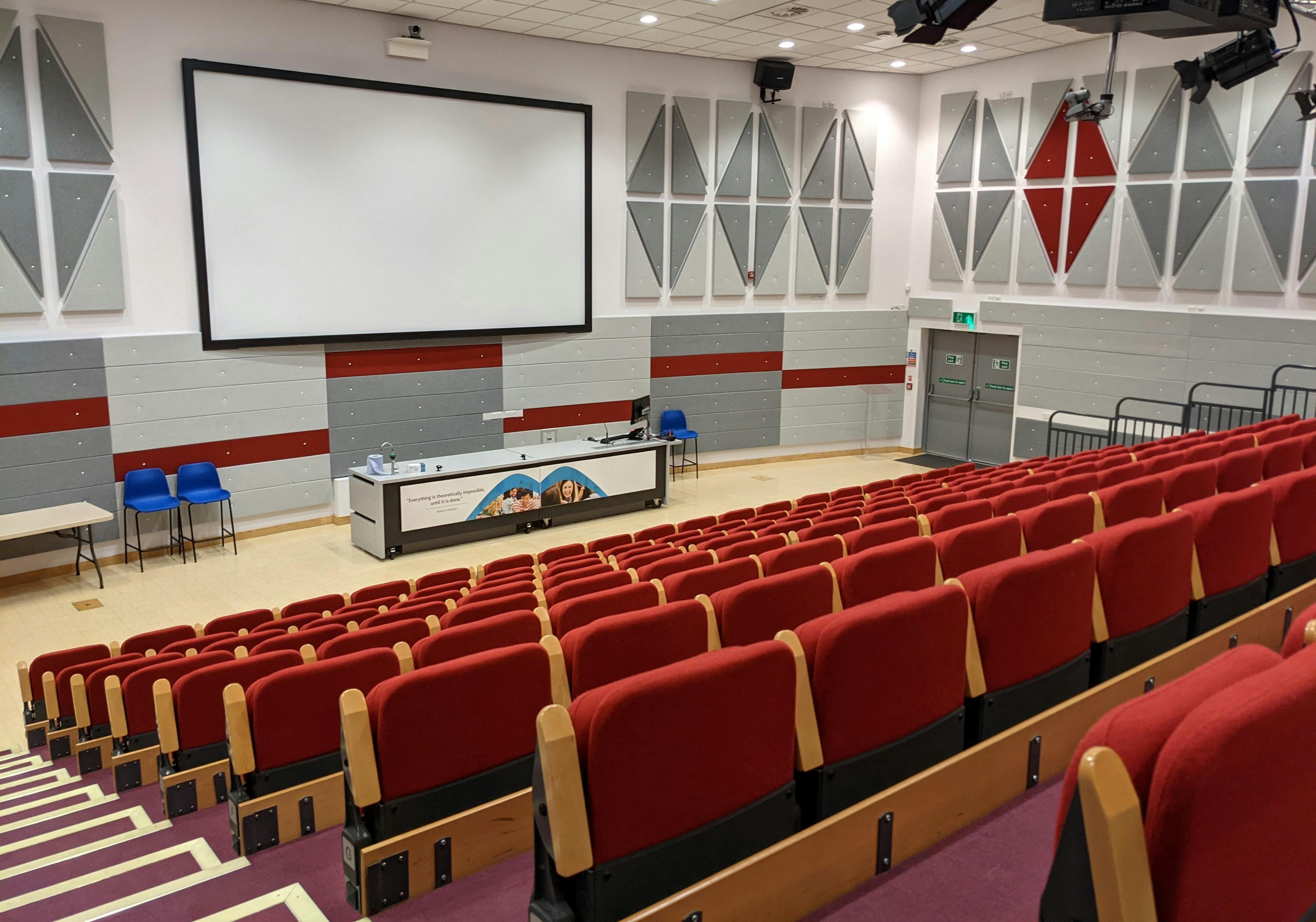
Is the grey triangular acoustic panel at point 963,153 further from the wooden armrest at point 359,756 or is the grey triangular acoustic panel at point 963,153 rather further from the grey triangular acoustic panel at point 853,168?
the wooden armrest at point 359,756

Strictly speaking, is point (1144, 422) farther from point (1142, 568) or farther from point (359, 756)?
point (359, 756)

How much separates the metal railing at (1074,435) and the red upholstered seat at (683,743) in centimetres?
1058

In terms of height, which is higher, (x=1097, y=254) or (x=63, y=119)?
(x=63, y=119)

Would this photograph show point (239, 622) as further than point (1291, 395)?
No

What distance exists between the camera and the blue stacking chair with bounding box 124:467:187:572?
348 inches

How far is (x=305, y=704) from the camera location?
9.95 feet

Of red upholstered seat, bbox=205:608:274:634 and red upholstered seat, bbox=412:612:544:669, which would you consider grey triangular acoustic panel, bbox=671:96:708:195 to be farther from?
red upholstered seat, bbox=412:612:544:669

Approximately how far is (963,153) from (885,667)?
12.6m

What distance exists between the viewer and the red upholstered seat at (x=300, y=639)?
4.54 metres

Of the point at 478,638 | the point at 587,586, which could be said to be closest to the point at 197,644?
Answer: the point at 587,586

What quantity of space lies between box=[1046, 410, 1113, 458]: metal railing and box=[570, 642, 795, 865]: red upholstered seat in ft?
34.7

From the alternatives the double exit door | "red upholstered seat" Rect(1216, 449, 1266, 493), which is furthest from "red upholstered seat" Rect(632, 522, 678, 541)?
the double exit door

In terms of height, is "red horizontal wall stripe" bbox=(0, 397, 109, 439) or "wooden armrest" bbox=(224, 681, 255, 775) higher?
"red horizontal wall stripe" bbox=(0, 397, 109, 439)

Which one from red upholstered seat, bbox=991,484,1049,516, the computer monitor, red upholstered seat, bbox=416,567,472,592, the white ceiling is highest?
the white ceiling
